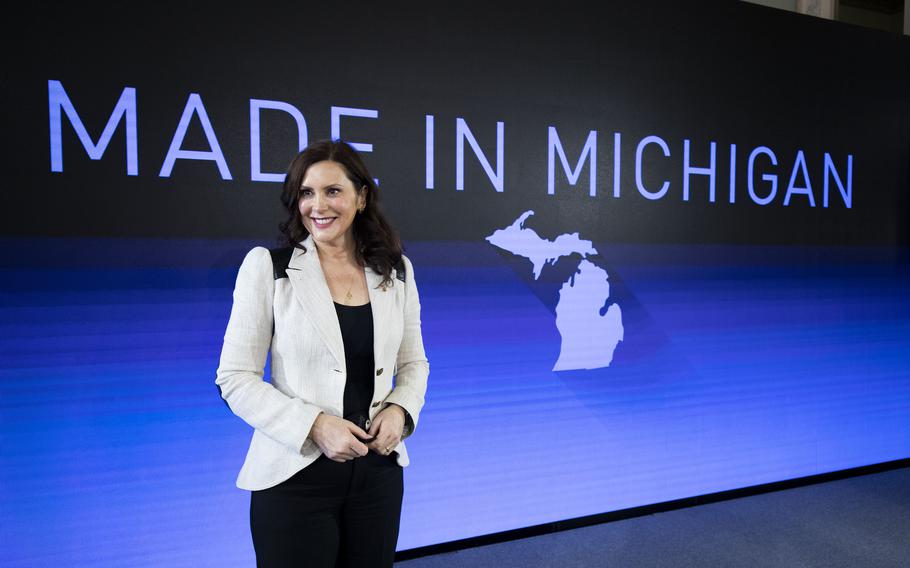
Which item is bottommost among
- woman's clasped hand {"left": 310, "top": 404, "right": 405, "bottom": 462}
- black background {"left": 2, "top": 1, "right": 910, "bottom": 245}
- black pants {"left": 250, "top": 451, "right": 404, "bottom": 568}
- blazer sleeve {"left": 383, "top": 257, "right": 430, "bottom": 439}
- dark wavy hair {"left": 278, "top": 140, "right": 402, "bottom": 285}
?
black pants {"left": 250, "top": 451, "right": 404, "bottom": 568}

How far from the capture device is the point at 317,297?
5.06ft

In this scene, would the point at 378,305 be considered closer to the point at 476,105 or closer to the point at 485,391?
the point at 485,391

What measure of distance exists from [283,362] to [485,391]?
164cm

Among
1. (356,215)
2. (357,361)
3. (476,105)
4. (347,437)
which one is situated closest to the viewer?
(347,437)

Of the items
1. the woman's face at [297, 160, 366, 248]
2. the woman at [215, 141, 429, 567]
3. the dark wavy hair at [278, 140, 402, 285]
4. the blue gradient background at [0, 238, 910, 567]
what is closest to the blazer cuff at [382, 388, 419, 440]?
the woman at [215, 141, 429, 567]

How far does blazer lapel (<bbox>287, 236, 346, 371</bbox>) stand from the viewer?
152 cm

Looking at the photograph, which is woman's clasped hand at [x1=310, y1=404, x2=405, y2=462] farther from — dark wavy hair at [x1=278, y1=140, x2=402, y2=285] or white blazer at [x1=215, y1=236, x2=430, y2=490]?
dark wavy hair at [x1=278, y1=140, x2=402, y2=285]

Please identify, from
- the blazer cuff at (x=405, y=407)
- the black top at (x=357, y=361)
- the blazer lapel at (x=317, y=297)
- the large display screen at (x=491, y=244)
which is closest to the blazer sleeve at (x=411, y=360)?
the blazer cuff at (x=405, y=407)

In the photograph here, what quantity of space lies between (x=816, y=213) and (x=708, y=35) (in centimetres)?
120

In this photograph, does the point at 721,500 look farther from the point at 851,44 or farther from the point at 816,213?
the point at 851,44

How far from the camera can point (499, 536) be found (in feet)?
10.3

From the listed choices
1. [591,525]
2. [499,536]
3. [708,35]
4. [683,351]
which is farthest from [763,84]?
[499,536]

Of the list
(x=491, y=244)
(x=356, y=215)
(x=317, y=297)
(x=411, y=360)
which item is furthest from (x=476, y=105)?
(x=317, y=297)

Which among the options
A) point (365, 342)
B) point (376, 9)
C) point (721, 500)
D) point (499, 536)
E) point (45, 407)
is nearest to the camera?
point (365, 342)
